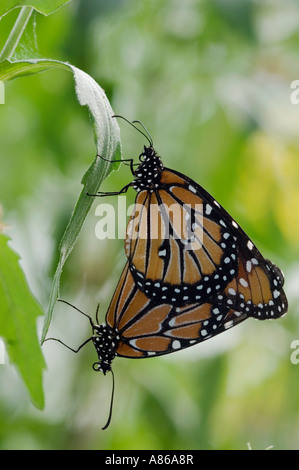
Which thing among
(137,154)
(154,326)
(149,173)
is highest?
(137,154)

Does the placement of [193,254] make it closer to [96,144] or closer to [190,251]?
[190,251]

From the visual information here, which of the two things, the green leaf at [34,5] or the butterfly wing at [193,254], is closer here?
the green leaf at [34,5]

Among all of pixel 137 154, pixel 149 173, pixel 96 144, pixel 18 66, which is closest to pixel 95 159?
pixel 96 144

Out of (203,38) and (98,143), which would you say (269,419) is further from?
(98,143)

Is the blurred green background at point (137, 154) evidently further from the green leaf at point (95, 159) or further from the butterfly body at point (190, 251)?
the green leaf at point (95, 159)

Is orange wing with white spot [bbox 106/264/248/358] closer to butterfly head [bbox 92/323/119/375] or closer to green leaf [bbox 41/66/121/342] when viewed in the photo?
butterfly head [bbox 92/323/119/375]

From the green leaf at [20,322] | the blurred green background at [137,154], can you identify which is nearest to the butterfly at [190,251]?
the green leaf at [20,322]
